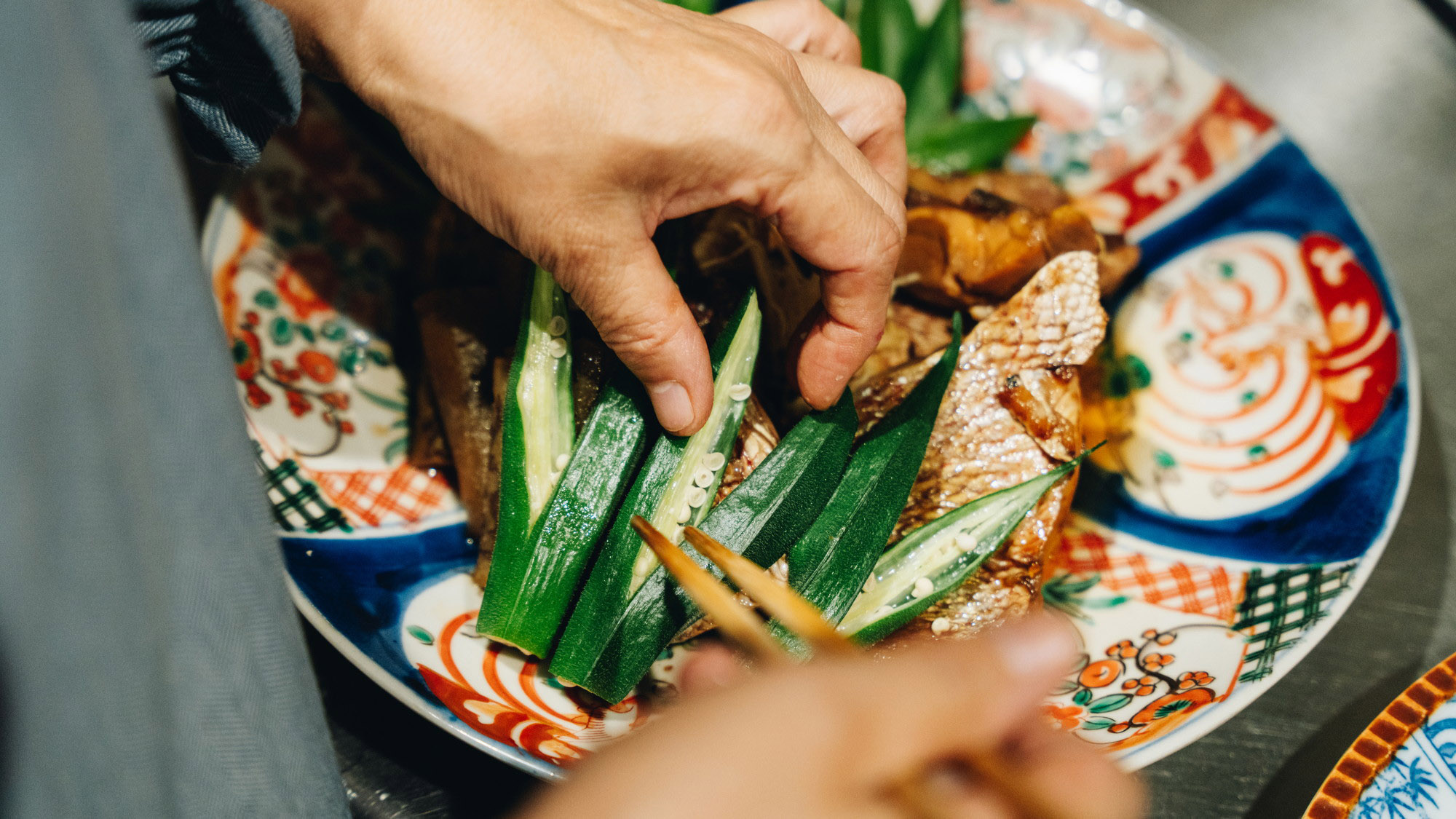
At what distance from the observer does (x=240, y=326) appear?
1.74 meters

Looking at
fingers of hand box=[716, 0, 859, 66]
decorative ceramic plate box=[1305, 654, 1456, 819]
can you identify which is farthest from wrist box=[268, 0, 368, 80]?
decorative ceramic plate box=[1305, 654, 1456, 819]

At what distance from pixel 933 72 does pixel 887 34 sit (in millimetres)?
173

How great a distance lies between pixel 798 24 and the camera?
161 cm

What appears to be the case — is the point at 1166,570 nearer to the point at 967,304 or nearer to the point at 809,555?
the point at 967,304

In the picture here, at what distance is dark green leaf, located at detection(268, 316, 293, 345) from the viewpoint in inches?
70.5

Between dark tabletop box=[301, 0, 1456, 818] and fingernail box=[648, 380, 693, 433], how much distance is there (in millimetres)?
696

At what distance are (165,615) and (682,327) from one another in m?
0.76

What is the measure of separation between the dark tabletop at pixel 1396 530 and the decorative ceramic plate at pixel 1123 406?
179mm

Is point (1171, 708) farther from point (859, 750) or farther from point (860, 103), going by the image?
point (860, 103)

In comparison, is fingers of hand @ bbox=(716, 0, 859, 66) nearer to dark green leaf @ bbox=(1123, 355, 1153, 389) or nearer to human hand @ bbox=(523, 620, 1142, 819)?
dark green leaf @ bbox=(1123, 355, 1153, 389)

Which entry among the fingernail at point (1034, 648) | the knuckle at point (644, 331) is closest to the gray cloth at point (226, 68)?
the knuckle at point (644, 331)

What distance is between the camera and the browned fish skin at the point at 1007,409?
1.54m

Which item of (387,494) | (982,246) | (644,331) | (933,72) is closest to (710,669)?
(644,331)

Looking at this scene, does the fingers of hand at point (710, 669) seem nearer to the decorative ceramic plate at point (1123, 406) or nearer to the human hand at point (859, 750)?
the decorative ceramic plate at point (1123, 406)
